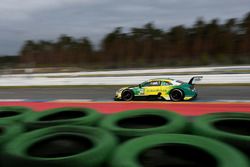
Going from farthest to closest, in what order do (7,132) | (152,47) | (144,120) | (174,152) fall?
(152,47) → (144,120) → (7,132) → (174,152)

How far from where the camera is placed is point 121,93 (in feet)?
40.3

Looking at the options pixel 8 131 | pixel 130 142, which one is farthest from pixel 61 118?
pixel 130 142

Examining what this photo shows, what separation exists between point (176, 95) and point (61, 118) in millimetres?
7183

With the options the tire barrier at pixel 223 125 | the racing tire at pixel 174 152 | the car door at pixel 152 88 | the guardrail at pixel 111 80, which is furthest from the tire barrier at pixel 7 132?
the guardrail at pixel 111 80

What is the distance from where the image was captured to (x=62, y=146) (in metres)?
3.61

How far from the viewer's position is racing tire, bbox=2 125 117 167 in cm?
293

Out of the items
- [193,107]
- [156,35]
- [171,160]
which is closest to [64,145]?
[171,160]

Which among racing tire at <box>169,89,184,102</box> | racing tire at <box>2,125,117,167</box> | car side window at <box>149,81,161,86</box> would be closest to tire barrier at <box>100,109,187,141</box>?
racing tire at <box>2,125,117,167</box>

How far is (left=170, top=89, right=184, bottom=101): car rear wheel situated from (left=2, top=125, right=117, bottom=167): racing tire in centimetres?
803

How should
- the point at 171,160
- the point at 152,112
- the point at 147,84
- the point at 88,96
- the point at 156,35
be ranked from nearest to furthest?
the point at 171,160 < the point at 152,112 < the point at 147,84 < the point at 88,96 < the point at 156,35

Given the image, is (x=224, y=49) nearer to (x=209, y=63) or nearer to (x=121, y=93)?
(x=209, y=63)

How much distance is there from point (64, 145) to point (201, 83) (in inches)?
562

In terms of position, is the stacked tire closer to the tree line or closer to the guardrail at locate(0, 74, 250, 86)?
the guardrail at locate(0, 74, 250, 86)

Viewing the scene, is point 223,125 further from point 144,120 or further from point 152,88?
point 152,88
